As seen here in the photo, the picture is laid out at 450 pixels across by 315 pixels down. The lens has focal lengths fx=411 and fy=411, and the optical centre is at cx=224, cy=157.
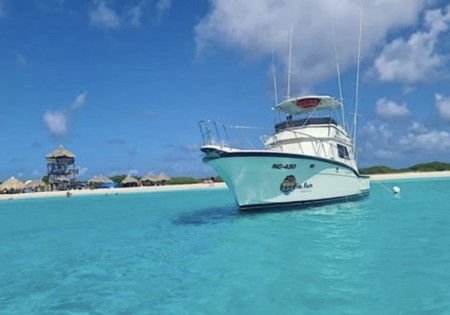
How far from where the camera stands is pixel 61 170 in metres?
67.8

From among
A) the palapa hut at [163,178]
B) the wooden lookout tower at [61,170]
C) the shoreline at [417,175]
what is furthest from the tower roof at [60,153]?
the shoreline at [417,175]

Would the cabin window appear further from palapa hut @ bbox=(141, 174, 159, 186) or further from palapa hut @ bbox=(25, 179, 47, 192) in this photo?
palapa hut @ bbox=(25, 179, 47, 192)

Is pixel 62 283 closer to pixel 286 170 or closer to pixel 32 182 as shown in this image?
pixel 286 170

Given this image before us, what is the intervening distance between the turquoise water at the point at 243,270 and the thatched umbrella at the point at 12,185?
2325 inches

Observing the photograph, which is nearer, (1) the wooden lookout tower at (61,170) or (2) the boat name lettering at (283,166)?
(2) the boat name lettering at (283,166)

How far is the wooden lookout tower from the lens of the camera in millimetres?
65625

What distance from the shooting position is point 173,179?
268ft

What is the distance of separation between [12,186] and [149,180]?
71.5ft

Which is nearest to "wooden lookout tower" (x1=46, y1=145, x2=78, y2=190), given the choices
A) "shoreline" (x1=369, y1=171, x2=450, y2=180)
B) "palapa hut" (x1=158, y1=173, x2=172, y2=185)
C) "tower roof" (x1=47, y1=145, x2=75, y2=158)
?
"tower roof" (x1=47, y1=145, x2=75, y2=158)

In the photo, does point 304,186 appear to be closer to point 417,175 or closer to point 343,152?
point 343,152

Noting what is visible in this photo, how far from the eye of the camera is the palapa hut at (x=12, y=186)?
65.6 m

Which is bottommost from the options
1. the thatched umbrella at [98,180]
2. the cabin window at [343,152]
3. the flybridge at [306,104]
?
the cabin window at [343,152]

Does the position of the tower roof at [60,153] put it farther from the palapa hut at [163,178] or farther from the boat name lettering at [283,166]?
the boat name lettering at [283,166]

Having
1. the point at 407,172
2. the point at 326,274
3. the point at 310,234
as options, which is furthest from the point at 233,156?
the point at 407,172
